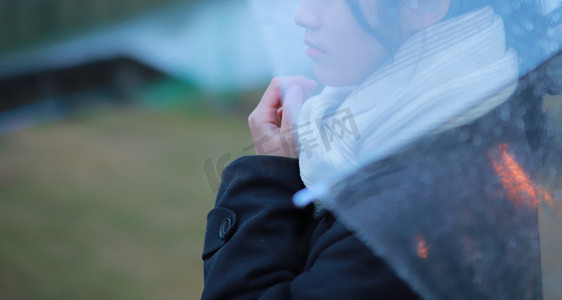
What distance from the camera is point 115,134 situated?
259 cm

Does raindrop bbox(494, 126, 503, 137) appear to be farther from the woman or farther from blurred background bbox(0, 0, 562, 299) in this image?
blurred background bbox(0, 0, 562, 299)

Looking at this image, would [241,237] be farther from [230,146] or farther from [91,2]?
[91,2]

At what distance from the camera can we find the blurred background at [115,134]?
1798 millimetres

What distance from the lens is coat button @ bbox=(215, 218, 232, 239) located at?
522mm

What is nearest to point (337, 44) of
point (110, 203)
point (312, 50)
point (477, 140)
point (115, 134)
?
point (312, 50)

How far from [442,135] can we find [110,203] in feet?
6.31

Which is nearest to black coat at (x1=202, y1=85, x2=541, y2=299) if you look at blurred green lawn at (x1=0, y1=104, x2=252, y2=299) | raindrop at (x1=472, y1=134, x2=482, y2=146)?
raindrop at (x1=472, y1=134, x2=482, y2=146)

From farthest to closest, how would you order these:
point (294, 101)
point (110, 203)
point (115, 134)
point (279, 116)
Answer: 1. point (115, 134)
2. point (110, 203)
3. point (279, 116)
4. point (294, 101)

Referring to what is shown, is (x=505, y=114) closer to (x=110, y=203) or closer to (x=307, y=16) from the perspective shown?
(x=307, y=16)

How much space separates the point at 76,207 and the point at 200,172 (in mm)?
530

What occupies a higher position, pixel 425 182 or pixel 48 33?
pixel 48 33

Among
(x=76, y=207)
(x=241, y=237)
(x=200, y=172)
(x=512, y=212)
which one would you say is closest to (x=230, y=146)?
(x=200, y=172)

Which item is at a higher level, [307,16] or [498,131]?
[307,16]

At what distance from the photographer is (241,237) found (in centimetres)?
50
